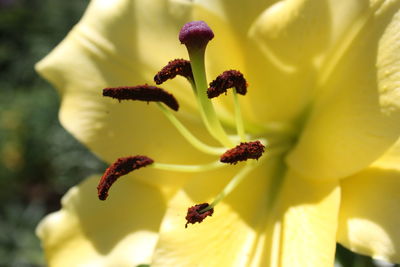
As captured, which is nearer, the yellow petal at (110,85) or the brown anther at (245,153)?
the brown anther at (245,153)

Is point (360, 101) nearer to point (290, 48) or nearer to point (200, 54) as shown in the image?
point (290, 48)

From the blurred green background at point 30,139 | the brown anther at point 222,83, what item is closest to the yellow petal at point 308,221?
the brown anther at point 222,83

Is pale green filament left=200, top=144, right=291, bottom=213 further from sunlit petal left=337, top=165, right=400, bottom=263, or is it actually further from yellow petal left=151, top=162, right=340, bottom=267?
sunlit petal left=337, top=165, right=400, bottom=263

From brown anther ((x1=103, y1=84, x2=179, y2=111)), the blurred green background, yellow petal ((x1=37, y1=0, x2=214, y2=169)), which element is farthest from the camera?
the blurred green background

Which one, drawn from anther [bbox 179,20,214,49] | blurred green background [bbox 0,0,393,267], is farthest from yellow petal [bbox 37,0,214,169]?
blurred green background [bbox 0,0,393,267]

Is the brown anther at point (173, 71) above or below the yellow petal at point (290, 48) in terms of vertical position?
below

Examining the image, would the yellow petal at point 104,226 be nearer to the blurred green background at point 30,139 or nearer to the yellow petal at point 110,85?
the yellow petal at point 110,85

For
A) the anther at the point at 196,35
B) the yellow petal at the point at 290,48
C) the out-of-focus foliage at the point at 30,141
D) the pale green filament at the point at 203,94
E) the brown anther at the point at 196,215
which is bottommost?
the brown anther at the point at 196,215
